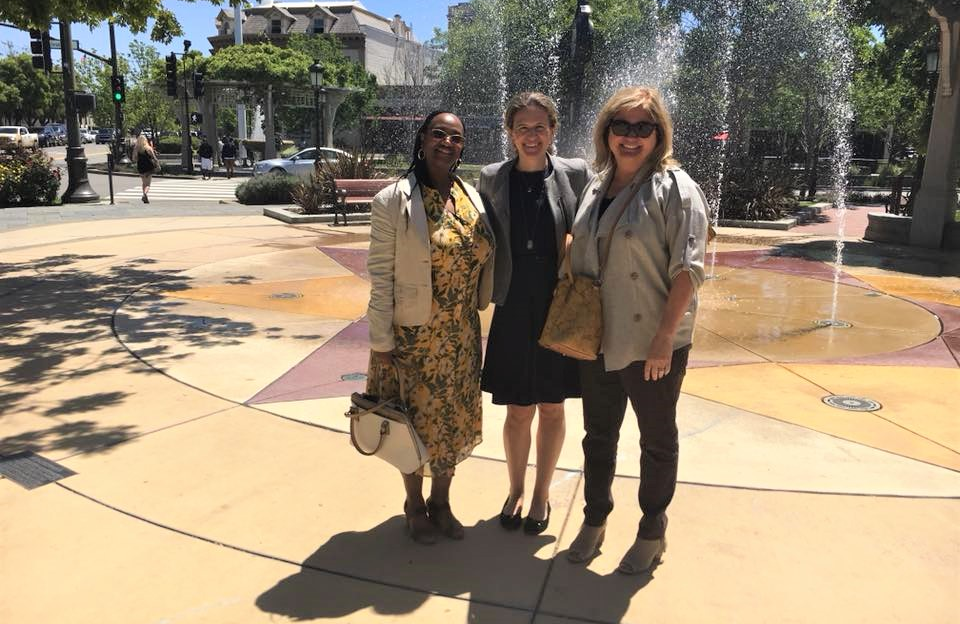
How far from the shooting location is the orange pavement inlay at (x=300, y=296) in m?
7.49

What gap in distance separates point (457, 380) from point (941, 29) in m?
12.9

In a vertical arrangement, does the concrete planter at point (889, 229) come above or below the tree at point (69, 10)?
below

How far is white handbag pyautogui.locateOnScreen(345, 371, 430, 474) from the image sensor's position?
3008 millimetres

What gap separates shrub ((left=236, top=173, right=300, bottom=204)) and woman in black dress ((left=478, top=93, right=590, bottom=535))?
1685 cm

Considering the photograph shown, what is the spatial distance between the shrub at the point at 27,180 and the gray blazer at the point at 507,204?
56.6 feet

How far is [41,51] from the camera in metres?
18.9

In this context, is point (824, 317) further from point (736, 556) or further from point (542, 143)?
point (542, 143)

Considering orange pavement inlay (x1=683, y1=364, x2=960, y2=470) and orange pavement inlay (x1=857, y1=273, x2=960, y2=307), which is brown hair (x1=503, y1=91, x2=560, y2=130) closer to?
orange pavement inlay (x1=683, y1=364, x2=960, y2=470)

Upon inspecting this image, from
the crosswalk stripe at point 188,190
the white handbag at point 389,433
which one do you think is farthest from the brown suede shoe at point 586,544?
the crosswalk stripe at point 188,190

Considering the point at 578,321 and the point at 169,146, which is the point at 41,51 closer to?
the point at 578,321

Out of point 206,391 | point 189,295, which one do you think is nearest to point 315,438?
point 206,391

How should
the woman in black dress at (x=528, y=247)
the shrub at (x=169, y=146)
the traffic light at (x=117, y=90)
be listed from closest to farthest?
the woman in black dress at (x=528, y=247) → the traffic light at (x=117, y=90) → the shrub at (x=169, y=146)

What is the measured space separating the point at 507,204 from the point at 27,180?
17.7m

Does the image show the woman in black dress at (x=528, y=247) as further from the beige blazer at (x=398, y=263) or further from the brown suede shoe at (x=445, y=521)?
the brown suede shoe at (x=445, y=521)
